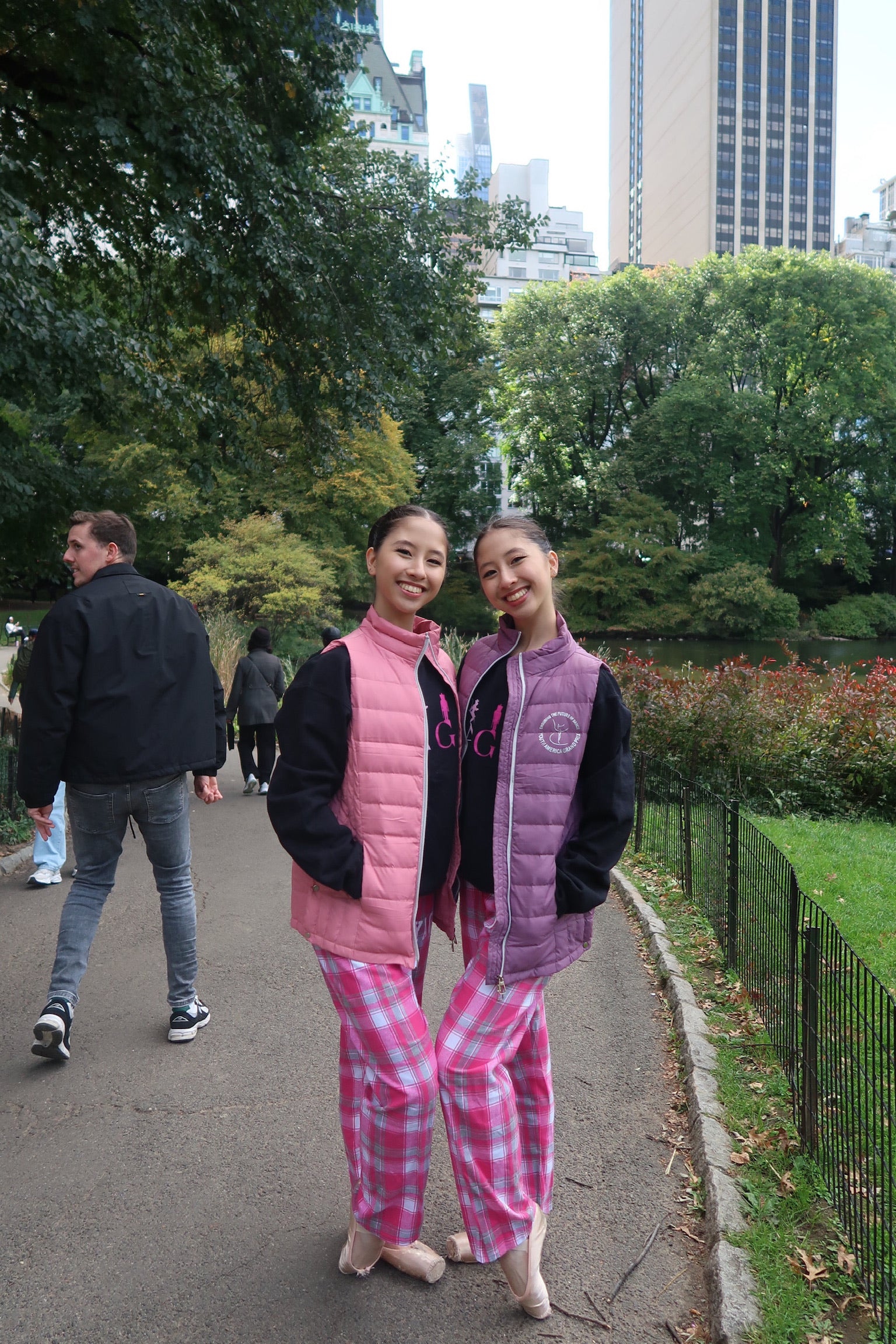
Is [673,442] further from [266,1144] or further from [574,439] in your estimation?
[266,1144]

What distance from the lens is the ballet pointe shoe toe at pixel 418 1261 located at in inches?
112

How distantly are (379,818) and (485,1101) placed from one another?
29.6 inches

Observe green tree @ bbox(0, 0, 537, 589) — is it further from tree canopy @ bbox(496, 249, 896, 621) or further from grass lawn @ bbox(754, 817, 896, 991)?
tree canopy @ bbox(496, 249, 896, 621)

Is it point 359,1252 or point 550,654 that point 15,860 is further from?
point 550,654

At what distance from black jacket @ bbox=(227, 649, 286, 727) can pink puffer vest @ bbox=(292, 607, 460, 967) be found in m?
8.18

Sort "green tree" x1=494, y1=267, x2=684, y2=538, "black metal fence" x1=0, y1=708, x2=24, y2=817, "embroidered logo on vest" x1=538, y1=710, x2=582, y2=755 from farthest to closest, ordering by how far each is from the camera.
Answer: "green tree" x1=494, y1=267, x2=684, y2=538 < "black metal fence" x1=0, y1=708, x2=24, y2=817 < "embroidered logo on vest" x1=538, y1=710, x2=582, y2=755

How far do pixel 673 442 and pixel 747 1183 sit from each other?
1769 inches

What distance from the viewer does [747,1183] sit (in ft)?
11.1

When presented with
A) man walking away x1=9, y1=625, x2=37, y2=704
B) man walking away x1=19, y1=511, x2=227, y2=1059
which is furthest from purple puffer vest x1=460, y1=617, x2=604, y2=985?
man walking away x1=9, y1=625, x2=37, y2=704

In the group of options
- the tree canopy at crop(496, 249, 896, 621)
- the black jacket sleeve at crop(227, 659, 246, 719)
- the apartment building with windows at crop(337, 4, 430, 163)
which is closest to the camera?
the black jacket sleeve at crop(227, 659, 246, 719)

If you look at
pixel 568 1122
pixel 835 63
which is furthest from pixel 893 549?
pixel 835 63

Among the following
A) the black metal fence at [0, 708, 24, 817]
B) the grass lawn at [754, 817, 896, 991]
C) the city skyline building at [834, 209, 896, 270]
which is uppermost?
the city skyline building at [834, 209, 896, 270]

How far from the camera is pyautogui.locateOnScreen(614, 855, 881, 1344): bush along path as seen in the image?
274cm

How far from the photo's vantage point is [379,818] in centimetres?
264
